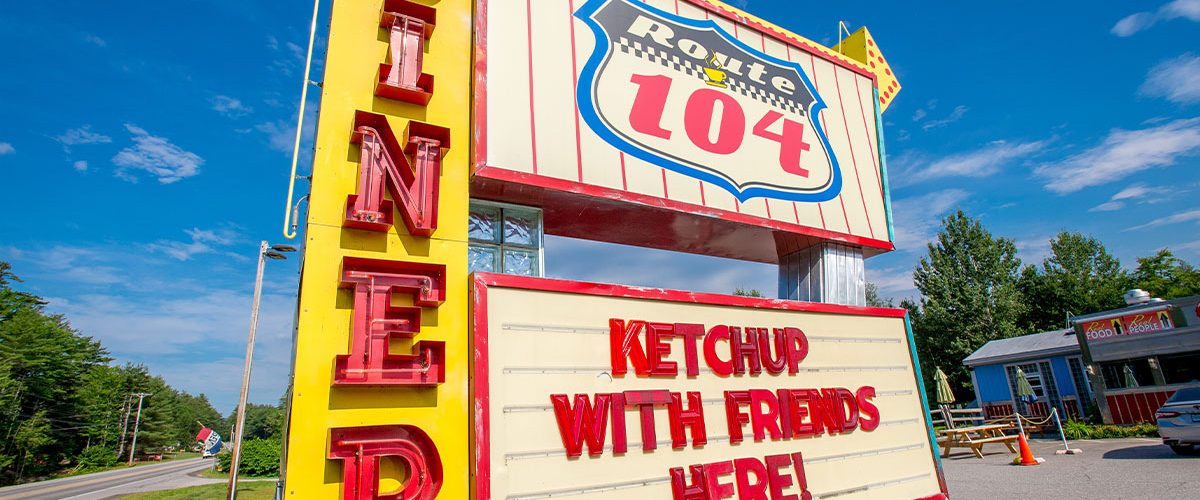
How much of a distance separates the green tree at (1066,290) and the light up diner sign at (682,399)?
34.5 meters

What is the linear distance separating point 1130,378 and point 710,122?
2213cm

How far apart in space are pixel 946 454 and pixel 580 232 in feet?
50.6

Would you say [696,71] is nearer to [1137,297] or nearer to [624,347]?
[624,347]

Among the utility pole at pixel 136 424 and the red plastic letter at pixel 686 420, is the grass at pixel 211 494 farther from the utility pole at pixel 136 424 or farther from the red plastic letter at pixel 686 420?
the utility pole at pixel 136 424

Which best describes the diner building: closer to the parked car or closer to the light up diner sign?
the parked car

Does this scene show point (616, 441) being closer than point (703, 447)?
Yes

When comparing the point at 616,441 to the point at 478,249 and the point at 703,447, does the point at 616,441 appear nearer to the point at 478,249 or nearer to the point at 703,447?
the point at 703,447

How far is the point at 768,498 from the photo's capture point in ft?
17.0

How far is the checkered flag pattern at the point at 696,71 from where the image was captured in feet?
20.4

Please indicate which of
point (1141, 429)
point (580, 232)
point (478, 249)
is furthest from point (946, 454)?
point (478, 249)

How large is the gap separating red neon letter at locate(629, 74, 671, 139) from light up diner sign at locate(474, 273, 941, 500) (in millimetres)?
1795

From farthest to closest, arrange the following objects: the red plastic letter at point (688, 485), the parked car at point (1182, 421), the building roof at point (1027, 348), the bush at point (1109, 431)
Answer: the building roof at point (1027, 348) < the bush at point (1109, 431) < the parked car at point (1182, 421) < the red plastic letter at point (688, 485)

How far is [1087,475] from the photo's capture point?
427 inches

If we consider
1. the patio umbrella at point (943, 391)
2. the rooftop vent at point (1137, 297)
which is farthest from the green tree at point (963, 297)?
the patio umbrella at point (943, 391)
